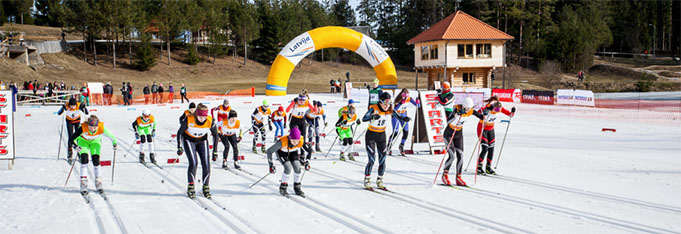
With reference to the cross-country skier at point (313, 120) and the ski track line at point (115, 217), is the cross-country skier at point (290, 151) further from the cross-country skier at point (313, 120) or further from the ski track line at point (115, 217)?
the cross-country skier at point (313, 120)

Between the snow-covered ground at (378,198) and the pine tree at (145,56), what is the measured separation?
4368cm

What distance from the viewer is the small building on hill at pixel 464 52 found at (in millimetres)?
43031

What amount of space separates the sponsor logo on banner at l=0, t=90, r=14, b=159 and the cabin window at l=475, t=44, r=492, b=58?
37.5 meters

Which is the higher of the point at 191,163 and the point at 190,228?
the point at 191,163

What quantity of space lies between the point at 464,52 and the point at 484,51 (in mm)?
1850

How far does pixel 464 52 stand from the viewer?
4341 cm

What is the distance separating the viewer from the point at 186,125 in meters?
9.19

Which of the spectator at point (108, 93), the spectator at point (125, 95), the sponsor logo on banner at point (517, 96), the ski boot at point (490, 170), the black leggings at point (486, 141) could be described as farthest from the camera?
the spectator at point (108, 93)

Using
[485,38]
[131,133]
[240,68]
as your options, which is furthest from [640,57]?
[131,133]

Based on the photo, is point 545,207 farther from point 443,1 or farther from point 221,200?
point 443,1

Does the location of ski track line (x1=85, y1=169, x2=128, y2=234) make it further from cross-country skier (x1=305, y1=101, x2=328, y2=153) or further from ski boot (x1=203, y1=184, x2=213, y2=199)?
cross-country skier (x1=305, y1=101, x2=328, y2=153)

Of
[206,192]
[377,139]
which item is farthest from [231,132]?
[377,139]

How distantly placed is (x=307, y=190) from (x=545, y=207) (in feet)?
14.3

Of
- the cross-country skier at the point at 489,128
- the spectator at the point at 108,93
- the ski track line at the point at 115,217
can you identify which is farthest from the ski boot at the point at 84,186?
the spectator at the point at 108,93
